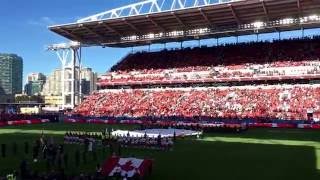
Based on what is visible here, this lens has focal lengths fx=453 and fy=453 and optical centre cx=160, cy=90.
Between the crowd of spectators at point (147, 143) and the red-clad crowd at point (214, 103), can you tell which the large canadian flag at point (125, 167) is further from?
the red-clad crowd at point (214, 103)

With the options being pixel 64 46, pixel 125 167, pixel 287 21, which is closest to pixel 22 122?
pixel 64 46

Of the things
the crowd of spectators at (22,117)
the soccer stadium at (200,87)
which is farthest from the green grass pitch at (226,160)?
the crowd of spectators at (22,117)

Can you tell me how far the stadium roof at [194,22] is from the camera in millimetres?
62531

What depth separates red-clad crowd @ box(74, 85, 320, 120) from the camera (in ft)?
194

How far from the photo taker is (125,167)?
21297mm

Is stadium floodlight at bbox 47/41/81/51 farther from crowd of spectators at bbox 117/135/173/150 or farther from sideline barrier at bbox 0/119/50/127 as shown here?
crowd of spectators at bbox 117/135/173/150

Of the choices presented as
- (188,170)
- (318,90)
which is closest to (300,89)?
(318,90)

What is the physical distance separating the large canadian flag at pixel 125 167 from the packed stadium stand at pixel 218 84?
37.8m

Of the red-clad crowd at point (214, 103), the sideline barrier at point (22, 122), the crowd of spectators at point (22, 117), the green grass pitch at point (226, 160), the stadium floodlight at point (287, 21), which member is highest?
the stadium floodlight at point (287, 21)

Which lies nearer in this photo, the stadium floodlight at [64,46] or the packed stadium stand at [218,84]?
the packed stadium stand at [218,84]

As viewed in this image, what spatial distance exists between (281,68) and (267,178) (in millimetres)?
47329

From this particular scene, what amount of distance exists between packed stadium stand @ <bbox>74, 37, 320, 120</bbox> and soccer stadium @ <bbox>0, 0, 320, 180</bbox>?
158 mm

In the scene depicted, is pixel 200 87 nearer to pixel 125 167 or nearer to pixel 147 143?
pixel 147 143

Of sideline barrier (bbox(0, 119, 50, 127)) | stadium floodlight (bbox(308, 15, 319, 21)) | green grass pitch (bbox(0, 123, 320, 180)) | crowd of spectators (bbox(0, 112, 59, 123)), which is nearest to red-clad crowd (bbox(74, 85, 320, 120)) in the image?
crowd of spectators (bbox(0, 112, 59, 123))
